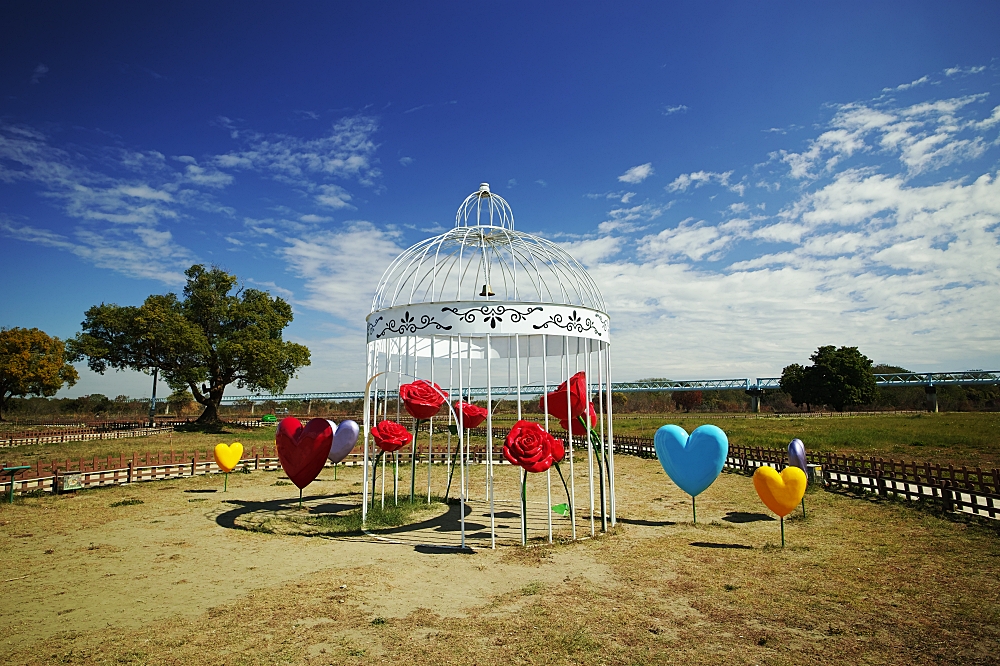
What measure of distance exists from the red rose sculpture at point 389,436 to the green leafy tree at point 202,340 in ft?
98.1

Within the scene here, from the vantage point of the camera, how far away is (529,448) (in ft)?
31.2

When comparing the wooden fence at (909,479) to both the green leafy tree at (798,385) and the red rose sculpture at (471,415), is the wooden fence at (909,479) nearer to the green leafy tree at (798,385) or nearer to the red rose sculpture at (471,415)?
the red rose sculpture at (471,415)

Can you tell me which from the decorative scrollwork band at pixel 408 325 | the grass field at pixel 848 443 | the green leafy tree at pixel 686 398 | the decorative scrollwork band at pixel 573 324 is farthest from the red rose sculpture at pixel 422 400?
the green leafy tree at pixel 686 398

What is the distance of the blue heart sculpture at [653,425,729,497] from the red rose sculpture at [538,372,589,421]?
2786 mm

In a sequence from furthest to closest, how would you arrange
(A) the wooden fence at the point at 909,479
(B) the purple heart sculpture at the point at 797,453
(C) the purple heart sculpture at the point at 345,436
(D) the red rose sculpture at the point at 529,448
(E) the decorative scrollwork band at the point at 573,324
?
(C) the purple heart sculpture at the point at 345,436
(B) the purple heart sculpture at the point at 797,453
(A) the wooden fence at the point at 909,479
(E) the decorative scrollwork band at the point at 573,324
(D) the red rose sculpture at the point at 529,448

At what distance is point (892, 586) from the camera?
301 inches

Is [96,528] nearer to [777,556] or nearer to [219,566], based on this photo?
[219,566]

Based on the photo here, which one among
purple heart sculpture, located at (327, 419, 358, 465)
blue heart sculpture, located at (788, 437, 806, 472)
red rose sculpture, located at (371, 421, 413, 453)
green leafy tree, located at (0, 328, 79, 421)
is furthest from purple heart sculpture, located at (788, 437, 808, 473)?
green leafy tree, located at (0, 328, 79, 421)

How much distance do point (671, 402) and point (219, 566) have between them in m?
88.2

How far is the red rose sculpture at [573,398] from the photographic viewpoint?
11273 mm

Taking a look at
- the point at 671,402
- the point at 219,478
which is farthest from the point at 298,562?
the point at 671,402

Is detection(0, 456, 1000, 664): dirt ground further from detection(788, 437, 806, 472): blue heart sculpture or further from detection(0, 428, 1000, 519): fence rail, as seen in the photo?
detection(788, 437, 806, 472): blue heart sculpture

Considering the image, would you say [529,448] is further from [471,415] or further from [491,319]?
[471,415]

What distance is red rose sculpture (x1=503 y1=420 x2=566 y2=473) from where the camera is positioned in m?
9.48
